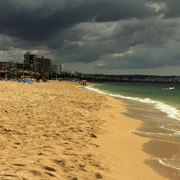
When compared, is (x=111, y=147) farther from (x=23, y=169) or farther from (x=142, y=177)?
(x=23, y=169)


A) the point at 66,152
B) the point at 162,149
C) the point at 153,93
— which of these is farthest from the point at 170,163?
the point at 153,93

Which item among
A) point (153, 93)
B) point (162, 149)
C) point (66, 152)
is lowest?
point (153, 93)

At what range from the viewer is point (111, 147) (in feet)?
18.7

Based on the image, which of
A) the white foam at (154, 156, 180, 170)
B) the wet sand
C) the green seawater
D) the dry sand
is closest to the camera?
the dry sand

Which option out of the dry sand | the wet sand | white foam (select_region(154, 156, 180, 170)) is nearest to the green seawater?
the wet sand

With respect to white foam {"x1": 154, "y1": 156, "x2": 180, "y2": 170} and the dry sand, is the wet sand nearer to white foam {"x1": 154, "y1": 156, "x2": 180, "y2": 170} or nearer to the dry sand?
white foam {"x1": 154, "y1": 156, "x2": 180, "y2": 170}

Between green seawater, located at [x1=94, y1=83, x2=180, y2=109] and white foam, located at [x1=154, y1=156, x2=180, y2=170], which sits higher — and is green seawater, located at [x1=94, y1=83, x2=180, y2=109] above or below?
below

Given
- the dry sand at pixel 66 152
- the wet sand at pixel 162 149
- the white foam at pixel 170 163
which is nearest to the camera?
the dry sand at pixel 66 152

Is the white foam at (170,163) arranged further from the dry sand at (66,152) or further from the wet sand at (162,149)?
the dry sand at (66,152)

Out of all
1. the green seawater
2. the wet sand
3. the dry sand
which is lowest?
the green seawater

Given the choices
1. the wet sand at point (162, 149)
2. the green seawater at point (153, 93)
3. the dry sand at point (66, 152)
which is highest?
the dry sand at point (66, 152)

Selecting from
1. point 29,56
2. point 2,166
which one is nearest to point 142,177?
point 2,166

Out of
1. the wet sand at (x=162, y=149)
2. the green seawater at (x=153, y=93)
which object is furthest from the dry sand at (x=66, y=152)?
the green seawater at (x=153, y=93)

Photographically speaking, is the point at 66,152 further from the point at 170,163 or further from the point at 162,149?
the point at 162,149
